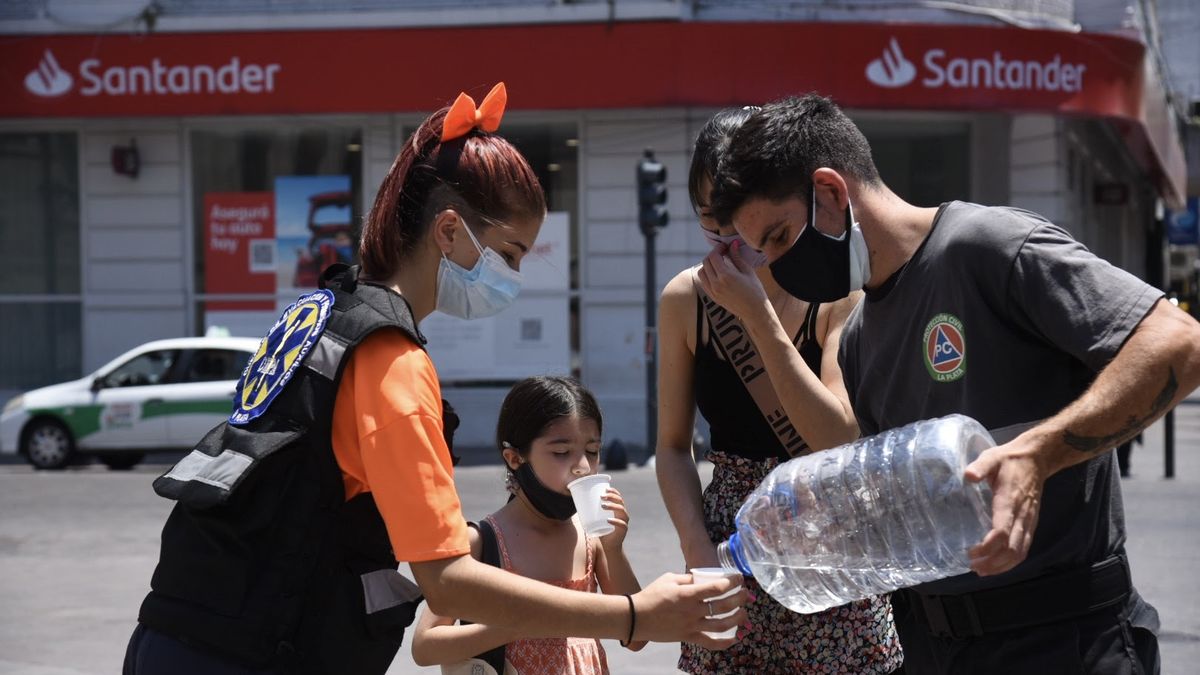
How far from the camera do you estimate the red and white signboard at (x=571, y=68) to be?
18.5 meters

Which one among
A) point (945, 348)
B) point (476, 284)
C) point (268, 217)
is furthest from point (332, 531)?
point (268, 217)

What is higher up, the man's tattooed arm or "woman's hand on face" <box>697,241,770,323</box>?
"woman's hand on face" <box>697,241,770,323</box>

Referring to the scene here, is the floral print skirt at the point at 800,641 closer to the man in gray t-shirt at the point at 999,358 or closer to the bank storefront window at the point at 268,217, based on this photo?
the man in gray t-shirt at the point at 999,358

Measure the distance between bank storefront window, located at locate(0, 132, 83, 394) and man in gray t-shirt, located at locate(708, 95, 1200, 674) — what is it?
1897 cm

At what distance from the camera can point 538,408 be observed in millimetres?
3762

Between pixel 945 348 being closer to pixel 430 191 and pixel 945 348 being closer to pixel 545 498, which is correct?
pixel 430 191

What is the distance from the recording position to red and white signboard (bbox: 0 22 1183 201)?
18453mm

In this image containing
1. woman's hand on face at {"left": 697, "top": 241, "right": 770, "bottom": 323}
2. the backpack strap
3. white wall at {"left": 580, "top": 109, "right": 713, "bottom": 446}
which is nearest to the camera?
woman's hand on face at {"left": 697, "top": 241, "right": 770, "bottom": 323}

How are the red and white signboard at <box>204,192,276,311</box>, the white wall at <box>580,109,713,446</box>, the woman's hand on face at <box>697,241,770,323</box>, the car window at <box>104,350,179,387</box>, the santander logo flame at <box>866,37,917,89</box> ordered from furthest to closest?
the red and white signboard at <box>204,192,276,311</box>
the white wall at <box>580,109,713,446</box>
the santander logo flame at <box>866,37,917,89</box>
the car window at <box>104,350,179,387</box>
the woman's hand on face at <box>697,241,770,323</box>

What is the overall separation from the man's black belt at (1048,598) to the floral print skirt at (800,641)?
0.66 meters

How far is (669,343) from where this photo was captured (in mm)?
3650

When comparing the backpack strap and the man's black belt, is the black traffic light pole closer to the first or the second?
the backpack strap

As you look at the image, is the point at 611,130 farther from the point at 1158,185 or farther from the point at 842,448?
the point at 1158,185

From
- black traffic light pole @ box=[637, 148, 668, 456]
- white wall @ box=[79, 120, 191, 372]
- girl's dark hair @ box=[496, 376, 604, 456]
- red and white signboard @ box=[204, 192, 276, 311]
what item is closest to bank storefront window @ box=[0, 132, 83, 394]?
white wall @ box=[79, 120, 191, 372]
